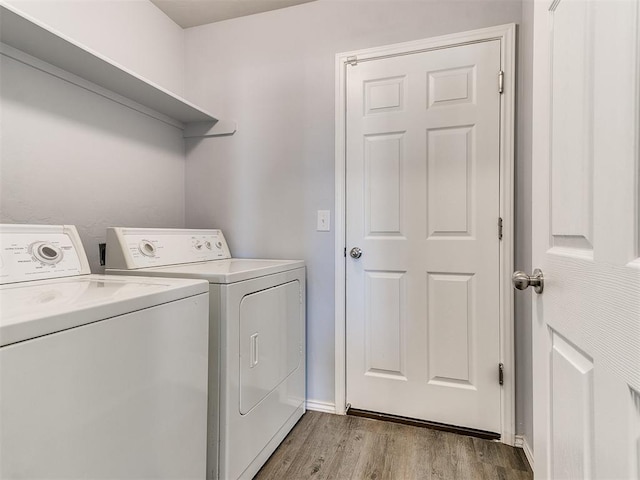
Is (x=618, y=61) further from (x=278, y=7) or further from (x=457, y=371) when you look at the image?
(x=278, y=7)

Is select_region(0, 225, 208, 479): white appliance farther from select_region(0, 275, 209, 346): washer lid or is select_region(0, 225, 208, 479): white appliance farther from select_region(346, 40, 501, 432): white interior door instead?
select_region(346, 40, 501, 432): white interior door

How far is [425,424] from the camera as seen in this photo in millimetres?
1775

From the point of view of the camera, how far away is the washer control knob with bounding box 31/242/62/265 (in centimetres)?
118

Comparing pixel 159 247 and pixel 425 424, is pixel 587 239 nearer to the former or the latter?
pixel 425 424

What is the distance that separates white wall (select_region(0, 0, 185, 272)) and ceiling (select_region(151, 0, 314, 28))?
0.09 metres

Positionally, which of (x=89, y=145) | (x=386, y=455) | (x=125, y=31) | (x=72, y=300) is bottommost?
(x=386, y=455)

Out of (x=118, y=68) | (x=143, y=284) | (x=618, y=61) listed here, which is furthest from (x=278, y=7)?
(x=618, y=61)

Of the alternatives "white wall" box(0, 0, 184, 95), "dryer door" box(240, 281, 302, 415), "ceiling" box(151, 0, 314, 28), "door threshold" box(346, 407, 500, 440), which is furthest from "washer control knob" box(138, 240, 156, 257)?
"ceiling" box(151, 0, 314, 28)

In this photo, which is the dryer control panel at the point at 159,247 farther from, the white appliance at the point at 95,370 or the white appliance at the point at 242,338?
the white appliance at the point at 95,370

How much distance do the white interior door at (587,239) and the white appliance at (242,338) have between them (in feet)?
3.20

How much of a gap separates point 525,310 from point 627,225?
1.24 metres

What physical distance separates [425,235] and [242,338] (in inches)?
42.2

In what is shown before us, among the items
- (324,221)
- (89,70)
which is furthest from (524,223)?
(89,70)

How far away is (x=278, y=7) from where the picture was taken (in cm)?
205
